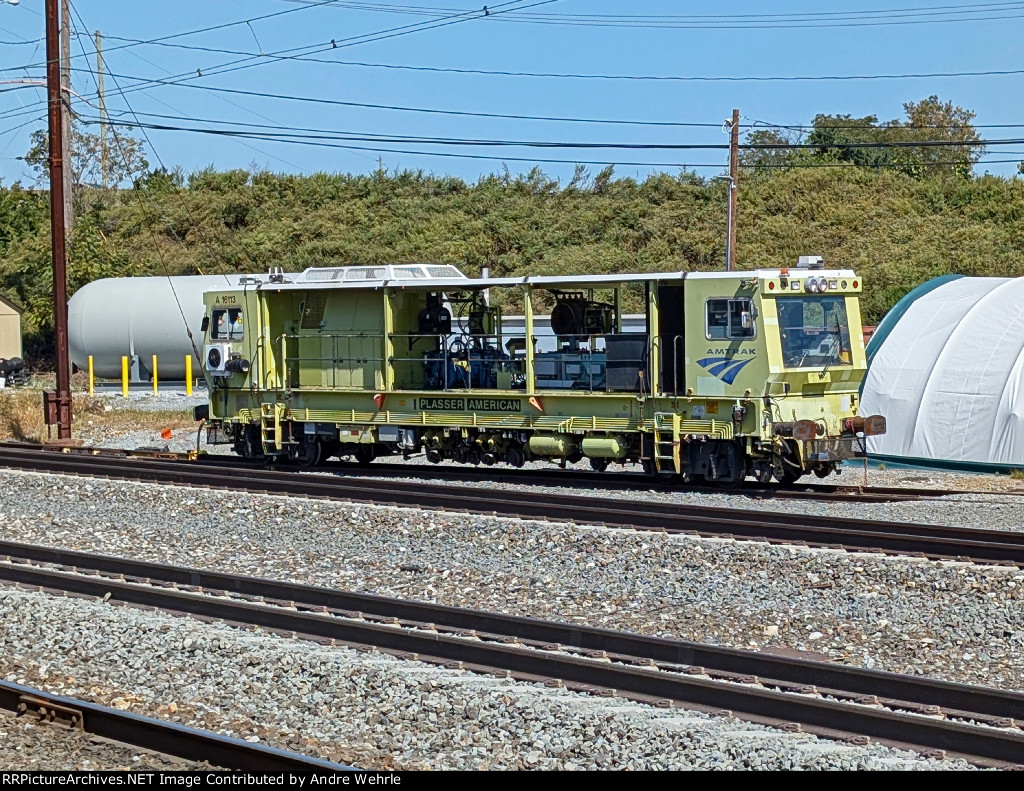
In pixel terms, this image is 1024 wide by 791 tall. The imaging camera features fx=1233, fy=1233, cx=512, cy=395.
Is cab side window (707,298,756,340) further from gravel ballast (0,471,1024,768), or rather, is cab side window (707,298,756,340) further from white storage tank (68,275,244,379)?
white storage tank (68,275,244,379)

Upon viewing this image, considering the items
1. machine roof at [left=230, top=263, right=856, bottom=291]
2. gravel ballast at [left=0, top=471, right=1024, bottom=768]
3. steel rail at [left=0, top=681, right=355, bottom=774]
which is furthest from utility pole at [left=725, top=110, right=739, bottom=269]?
steel rail at [left=0, top=681, right=355, bottom=774]

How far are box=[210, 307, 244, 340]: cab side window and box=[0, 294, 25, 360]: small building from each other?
84.8 ft

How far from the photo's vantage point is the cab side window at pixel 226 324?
73.3 ft

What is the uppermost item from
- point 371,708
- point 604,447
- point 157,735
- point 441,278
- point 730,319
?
point 441,278

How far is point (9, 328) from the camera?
4538 cm

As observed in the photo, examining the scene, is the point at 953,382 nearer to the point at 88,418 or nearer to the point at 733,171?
the point at 733,171

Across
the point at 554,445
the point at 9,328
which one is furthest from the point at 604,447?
the point at 9,328

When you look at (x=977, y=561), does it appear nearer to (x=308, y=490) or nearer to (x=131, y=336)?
(x=308, y=490)

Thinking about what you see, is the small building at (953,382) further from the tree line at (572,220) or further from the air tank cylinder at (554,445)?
the tree line at (572,220)

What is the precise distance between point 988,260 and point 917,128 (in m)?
22.1

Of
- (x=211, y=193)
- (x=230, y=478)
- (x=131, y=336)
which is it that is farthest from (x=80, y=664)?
(x=211, y=193)

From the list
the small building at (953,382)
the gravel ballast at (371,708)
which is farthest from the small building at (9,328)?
the gravel ballast at (371,708)

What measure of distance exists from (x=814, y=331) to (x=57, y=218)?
16.6 metres

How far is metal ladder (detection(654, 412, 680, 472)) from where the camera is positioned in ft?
58.3
